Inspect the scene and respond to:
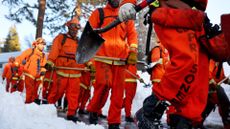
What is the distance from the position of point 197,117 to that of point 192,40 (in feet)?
1.94

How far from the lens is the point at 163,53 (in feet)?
31.6

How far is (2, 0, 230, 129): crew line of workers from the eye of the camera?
3482 millimetres

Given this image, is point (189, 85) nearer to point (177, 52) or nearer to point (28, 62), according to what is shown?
point (177, 52)

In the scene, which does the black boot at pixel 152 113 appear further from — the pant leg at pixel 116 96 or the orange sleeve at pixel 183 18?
the pant leg at pixel 116 96

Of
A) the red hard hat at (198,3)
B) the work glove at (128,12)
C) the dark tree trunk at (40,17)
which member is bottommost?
the work glove at (128,12)

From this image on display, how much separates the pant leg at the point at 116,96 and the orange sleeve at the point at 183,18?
3695 mm

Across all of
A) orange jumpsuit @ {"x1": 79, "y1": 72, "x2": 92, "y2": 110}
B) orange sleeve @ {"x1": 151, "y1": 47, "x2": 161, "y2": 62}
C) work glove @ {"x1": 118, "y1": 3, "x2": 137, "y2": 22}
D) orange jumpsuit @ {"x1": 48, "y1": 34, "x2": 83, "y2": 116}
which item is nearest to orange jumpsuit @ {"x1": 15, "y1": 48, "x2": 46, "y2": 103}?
orange jumpsuit @ {"x1": 79, "y1": 72, "x2": 92, "y2": 110}

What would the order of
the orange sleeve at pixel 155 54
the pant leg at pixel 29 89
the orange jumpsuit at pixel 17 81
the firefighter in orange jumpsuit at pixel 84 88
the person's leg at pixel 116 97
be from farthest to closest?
1. the orange jumpsuit at pixel 17 81
2. the pant leg at pixel 29 89
3. the firefighter in orange jumpsuit at pixel 84 88
4. the orange sleeve at pixel 155 54
5. the person's leg at pixel 116 97

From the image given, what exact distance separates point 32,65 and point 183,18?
10.5m

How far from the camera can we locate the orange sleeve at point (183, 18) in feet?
11.4

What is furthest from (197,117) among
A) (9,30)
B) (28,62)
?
(9,30)

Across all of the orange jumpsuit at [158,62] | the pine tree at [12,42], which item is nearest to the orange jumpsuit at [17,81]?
the orange jumpsuit at [158,62]

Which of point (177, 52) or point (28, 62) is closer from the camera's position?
point (177, 52)

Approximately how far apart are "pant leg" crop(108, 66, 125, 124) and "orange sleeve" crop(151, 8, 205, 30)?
12.1ft
